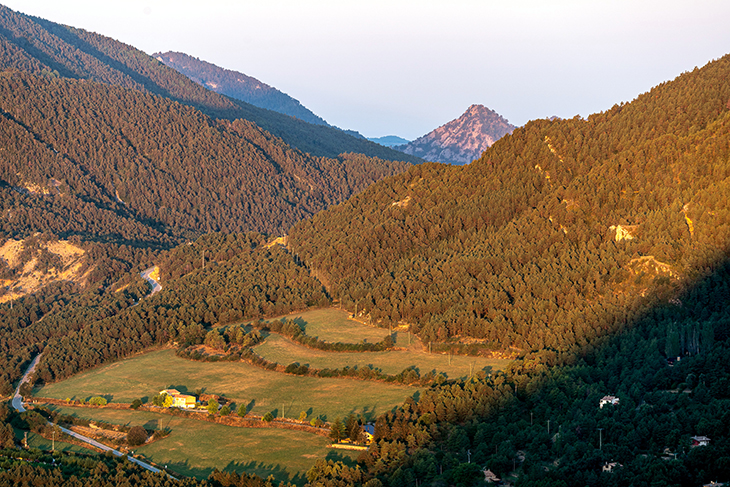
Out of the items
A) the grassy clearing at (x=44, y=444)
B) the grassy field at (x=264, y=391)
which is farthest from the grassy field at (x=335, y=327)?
the grassy clearing at (x=44, y=444)

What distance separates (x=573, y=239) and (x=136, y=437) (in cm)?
10008

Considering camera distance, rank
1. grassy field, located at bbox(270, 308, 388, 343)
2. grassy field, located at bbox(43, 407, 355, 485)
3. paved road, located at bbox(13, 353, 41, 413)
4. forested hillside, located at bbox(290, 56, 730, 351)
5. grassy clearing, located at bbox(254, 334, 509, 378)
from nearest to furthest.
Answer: grassy field, located at bbox(43, 407, 355, 485) → grassy clearing, located at bbox(254, 334, 509, 378) → paved road, located at bbox(13, 353, 41, 413) → forested hillside, located at bbox(290, 56, 730, 351) → grassy field, located at bbox(270, 308, 388, 343)

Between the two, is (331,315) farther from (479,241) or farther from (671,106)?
(671,106)

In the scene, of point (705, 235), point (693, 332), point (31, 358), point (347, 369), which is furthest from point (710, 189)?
point (31, 358)

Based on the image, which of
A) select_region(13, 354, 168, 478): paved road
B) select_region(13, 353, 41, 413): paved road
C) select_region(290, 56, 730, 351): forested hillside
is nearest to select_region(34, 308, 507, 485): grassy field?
select_region(13, 354, 168, 478): paved road

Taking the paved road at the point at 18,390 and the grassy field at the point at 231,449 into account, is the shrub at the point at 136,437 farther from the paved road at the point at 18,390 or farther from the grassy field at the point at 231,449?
the paved road at the point at 18,390

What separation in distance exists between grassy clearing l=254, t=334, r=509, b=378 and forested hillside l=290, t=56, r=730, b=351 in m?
6.25

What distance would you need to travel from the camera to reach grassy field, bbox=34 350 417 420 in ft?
416

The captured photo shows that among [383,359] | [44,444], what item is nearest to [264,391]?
[383,359]

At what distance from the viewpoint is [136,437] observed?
117875mm

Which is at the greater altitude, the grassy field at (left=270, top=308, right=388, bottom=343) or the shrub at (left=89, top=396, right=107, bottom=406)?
the grassy field at (left=270, top=308, right=388, bottom=343)

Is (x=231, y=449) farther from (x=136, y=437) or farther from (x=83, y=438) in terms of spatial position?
(x=83, y=438)

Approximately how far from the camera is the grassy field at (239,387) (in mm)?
126688

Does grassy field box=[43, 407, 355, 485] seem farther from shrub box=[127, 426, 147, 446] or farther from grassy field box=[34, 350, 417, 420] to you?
grassy field box=[34, 350, 417, 420]
